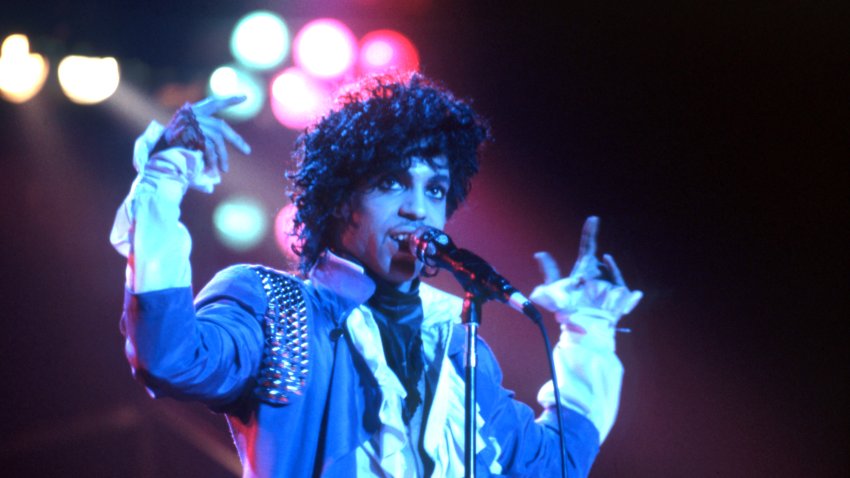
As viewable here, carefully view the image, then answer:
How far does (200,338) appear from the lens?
53.0 inches

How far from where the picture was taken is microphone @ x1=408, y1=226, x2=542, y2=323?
4.66ft

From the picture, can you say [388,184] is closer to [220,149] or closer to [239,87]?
[220,149]

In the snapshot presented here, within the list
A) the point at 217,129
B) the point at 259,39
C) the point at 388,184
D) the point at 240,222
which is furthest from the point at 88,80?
the point at 217,129

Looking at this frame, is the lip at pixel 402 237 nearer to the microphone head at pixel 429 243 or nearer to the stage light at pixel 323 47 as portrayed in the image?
the microphone head at pixel 429 243

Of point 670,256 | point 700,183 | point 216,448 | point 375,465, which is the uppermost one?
point 700,183

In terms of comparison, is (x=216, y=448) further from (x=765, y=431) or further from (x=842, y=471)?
(x=842, y=471)

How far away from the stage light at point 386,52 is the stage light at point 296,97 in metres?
0.29

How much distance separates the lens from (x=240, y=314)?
1.59 meters

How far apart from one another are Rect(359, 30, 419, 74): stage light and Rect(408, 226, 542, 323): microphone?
2.43 m

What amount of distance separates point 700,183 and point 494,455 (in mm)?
2190

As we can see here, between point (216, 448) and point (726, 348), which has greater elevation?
point (726, 348)

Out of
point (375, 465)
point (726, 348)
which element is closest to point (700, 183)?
point (726, 348)

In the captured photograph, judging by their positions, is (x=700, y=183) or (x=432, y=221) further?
(x=700, y=183)

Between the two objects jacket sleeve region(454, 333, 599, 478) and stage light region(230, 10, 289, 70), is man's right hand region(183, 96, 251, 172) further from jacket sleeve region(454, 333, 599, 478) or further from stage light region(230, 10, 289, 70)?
stage light region(230, 10, 289, 70)
